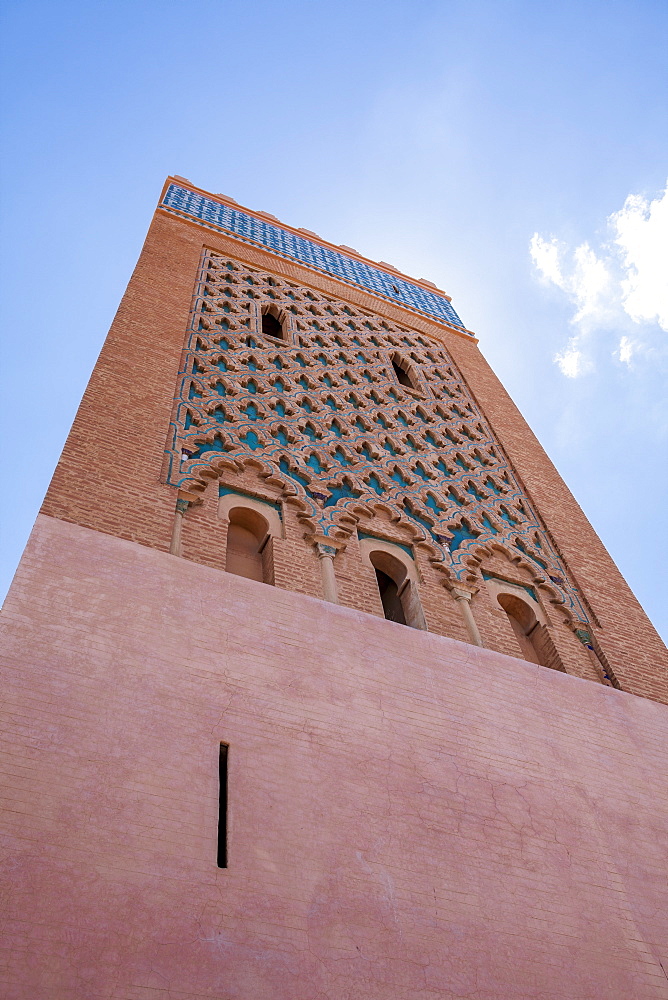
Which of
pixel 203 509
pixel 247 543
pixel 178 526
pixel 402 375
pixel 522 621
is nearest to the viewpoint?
pixel 178 526

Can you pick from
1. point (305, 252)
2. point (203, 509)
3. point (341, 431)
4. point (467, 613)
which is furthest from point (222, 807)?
point (305, 252)

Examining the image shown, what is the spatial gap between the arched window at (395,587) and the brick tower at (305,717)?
0.02 m

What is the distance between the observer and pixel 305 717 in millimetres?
2332

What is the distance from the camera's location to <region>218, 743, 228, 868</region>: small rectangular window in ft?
6.22

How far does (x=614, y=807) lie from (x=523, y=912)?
628mm

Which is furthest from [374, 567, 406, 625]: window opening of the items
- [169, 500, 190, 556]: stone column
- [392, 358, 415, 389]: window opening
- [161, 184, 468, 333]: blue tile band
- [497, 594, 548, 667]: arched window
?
[161, 184, 468, 333]: blue tile band

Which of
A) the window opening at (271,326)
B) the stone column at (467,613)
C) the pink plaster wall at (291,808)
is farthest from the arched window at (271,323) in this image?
the pink plaster wall at (291,808)

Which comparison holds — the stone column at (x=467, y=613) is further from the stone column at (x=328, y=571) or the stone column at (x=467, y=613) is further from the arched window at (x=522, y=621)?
the stone column at (x=328, y=571)

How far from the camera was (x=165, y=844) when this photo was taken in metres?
1.83

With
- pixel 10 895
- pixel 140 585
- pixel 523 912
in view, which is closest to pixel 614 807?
pixel 523 912

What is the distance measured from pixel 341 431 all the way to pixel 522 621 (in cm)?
128

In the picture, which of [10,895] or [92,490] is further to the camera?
[92,490]

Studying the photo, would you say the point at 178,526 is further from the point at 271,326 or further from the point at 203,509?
the point at 271,326

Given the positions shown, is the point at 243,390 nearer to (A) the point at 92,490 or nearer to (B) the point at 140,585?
(A) the point at 92,490
